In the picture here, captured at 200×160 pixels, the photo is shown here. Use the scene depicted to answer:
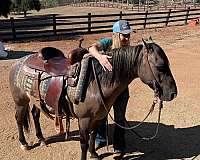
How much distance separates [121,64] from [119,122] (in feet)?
3.62

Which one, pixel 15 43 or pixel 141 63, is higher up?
pixel 141 63

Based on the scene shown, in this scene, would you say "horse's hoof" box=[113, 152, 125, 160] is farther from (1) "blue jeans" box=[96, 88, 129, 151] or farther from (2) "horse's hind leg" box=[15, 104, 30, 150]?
(2) "horse's hind leg" box=[15, 104, 30, 150]

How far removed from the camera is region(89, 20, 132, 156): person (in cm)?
354

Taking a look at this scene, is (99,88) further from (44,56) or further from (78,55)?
(44,56)

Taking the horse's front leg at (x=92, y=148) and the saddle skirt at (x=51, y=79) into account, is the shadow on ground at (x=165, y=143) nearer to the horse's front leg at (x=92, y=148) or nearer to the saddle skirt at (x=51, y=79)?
→ the horse's front leg at (x=92, y=148)

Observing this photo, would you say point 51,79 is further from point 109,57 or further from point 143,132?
point 143,132

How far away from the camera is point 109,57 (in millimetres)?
3459

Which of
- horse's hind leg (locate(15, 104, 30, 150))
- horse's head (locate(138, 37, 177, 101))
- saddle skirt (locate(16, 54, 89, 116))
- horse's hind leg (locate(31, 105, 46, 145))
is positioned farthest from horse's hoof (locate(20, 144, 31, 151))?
horse's head (locate(138, 37, 177, 101))

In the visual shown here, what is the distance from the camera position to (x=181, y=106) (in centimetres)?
632

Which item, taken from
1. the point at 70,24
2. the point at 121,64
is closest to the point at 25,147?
the point at 121,64

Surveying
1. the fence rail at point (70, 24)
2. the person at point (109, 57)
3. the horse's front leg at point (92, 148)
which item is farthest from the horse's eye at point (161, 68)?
the fence rail at point (70, 24)

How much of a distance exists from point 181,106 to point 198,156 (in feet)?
6.38

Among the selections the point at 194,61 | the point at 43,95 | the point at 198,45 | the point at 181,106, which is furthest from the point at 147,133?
the point at 198,45

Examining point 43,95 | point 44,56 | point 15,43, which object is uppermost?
point 44,56
